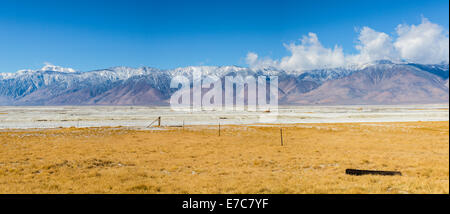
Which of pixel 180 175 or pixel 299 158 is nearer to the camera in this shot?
pixel 180 175

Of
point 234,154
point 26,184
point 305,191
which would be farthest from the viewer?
point 234,154

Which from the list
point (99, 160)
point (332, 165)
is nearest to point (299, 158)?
point (332, 165)

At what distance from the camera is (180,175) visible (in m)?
14.5

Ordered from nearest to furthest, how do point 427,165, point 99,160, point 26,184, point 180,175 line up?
point 26,184 < point 180,175 < point 427,165 < point 99,160

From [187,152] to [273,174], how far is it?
9.92 metres

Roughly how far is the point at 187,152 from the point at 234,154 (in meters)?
3.78

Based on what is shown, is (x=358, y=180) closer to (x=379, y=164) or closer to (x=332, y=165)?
(x=332, y=165)
